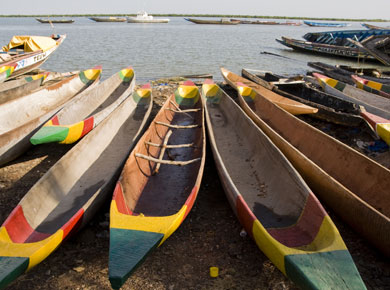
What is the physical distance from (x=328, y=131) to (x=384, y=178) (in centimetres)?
354

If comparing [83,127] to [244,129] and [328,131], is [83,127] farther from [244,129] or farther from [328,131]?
[328,131]

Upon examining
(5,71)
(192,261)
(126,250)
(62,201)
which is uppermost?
(126,250)

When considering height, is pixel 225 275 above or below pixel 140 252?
below

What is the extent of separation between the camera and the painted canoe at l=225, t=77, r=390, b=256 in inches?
132

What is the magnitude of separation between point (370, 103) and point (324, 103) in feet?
4.62

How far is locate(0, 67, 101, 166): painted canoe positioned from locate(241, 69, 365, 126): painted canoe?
6.54m

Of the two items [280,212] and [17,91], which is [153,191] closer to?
[280,212]

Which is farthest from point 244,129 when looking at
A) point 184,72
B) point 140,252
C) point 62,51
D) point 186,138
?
point 62,51

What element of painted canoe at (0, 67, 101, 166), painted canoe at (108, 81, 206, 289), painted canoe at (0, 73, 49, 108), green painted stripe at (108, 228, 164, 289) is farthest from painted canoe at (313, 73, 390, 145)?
painted canoe at (0, 73, 49, 108)

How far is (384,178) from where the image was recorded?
4.04m

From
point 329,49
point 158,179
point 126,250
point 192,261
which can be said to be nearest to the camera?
point 126,250

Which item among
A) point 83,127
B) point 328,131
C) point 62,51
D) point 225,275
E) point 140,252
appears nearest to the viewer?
point 140,252

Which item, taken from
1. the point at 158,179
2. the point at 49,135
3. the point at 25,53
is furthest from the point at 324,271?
the point at 25,53

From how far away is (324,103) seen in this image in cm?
866
